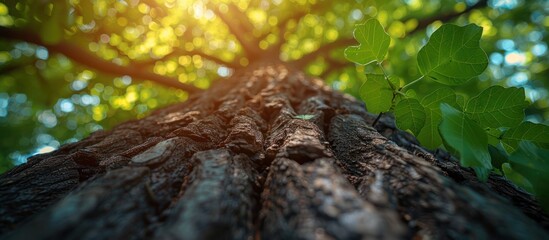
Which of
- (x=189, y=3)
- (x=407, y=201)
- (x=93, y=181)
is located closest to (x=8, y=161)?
(x=189, y=3)

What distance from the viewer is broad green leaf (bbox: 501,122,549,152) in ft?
3.36

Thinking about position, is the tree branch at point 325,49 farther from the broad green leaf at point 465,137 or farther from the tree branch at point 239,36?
the broad green leaf at point 465,137

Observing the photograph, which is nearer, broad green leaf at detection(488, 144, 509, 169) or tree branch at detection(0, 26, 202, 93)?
broad green leaf at detection(488, 144, 509, 169)

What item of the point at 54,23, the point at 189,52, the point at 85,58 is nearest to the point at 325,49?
the point at 189,52

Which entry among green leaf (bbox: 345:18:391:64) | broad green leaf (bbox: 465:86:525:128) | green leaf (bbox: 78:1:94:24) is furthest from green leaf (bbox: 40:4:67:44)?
broad green leaf (bbox: 465:86:525:128)

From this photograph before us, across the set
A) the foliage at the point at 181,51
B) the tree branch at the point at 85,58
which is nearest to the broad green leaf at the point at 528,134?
the foliage at the point at 181,51

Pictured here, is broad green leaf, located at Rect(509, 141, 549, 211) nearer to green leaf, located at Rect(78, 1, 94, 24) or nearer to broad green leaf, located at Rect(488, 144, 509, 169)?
Result: broad green leaf, located at Rect(488, 144, 509, 169)

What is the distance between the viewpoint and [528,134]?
3.46 feet

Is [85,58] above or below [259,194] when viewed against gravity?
above

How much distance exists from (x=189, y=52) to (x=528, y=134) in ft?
17.0

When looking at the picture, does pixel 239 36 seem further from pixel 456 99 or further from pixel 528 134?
pixel 528 134

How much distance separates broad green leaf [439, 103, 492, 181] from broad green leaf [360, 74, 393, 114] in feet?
0.99

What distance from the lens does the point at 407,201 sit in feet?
2.57

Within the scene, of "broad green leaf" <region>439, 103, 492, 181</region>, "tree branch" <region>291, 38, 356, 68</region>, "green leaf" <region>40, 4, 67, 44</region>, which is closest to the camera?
"broad green leaf" <region>439, 103, 492, 181</region>
